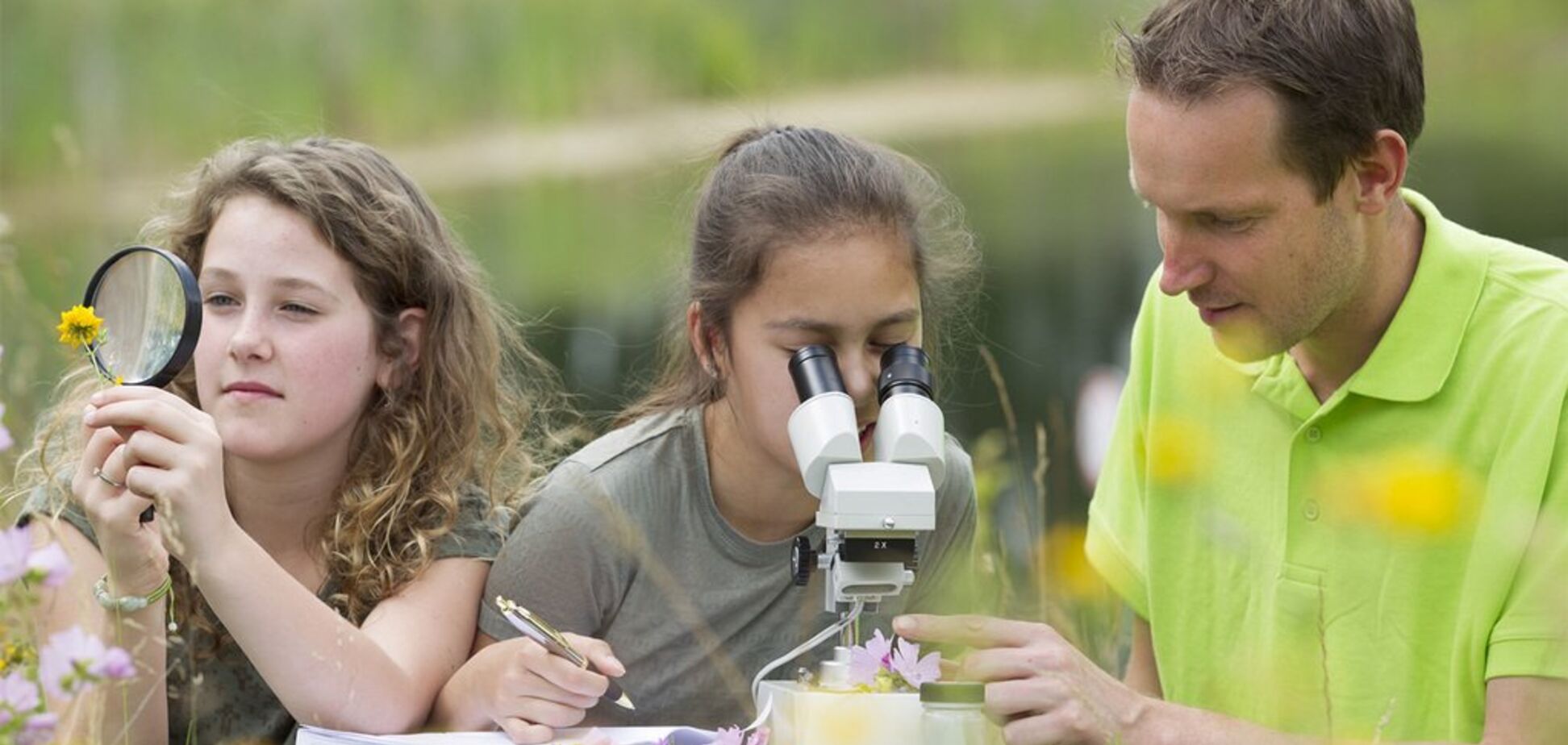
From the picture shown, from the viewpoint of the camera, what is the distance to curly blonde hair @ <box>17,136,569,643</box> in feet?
9.91

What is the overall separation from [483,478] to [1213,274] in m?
1.18

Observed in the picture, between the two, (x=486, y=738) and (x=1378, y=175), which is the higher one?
(x=1378, y=175)

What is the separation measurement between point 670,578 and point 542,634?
58 centimetres

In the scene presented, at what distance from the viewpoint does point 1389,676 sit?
2.77m

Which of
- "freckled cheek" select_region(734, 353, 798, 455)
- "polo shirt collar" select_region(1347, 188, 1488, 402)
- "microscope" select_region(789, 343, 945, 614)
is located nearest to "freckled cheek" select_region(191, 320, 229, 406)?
"freckled cheek" select_region(734, 353, 798, 455)

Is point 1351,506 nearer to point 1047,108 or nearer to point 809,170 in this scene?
point 809,170

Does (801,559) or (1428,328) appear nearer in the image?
(801,559)

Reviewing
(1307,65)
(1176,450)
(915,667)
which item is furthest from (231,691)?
(1307,65)

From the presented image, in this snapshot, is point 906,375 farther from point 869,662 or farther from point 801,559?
point 869,662

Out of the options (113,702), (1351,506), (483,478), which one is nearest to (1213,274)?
(1351,506)

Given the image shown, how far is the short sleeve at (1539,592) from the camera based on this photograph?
2537 mm

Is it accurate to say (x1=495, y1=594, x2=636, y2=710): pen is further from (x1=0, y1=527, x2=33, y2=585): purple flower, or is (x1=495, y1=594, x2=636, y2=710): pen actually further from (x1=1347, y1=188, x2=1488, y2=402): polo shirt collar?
(x1=1347, y1=188, x2=1488, y2=402): polo shirt collar

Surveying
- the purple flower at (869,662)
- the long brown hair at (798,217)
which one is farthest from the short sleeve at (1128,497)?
the purple flower at (869,662)

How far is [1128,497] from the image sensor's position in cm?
319
